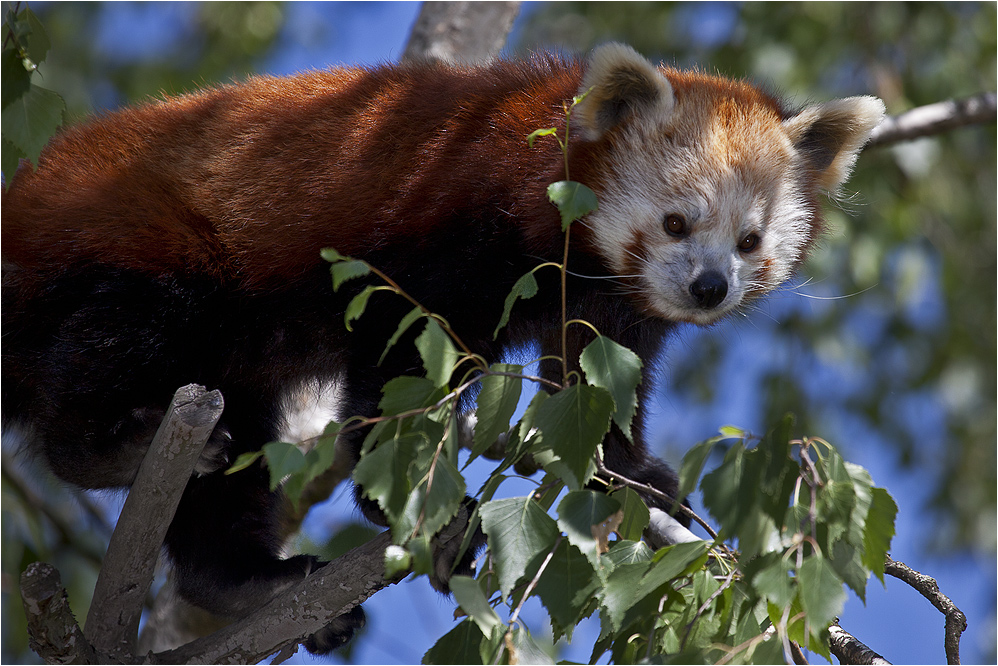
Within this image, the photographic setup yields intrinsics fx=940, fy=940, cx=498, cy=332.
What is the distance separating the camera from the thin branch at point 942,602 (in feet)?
6.02

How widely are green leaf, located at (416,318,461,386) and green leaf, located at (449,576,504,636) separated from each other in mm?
318

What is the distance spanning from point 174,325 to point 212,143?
0.52 m

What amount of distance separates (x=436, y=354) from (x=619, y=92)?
1338mm

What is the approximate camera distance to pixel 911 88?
4.85m

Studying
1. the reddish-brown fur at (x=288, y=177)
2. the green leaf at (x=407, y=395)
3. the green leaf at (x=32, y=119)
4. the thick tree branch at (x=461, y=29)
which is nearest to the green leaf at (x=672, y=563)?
the green leaf at (x=407, y=395)

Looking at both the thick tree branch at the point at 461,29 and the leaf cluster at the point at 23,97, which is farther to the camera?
the thick tree branch at the point at 461,29

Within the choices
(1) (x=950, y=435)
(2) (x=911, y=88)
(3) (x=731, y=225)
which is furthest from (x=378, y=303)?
(1) (x=950, y=435)

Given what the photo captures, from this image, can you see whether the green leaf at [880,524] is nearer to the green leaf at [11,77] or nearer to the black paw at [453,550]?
the black paw at [453,550]

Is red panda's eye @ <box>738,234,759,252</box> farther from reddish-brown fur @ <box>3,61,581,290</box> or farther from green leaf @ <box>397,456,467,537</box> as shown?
green leaf @ <box>397,456,467,537</box>

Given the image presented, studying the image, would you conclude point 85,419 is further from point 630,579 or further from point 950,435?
point 950,435

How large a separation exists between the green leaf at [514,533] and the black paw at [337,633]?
1067 millimetres

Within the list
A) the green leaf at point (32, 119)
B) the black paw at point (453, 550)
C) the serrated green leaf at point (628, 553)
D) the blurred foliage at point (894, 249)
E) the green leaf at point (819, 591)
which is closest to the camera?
the green leaf at point (819, 591)

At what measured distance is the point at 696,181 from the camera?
2.52m

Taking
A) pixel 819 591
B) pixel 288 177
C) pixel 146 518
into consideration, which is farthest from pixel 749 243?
pixel 146 518
